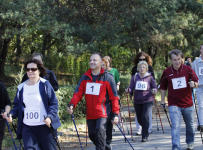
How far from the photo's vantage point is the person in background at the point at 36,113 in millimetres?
3787

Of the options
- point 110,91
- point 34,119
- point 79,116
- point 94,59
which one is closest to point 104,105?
point 110,91

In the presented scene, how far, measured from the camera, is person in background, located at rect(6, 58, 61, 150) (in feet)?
12.4

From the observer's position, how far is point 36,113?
379cm

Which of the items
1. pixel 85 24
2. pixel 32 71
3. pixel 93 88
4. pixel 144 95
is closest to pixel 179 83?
pixel 144 95

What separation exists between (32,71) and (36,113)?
1.93ft

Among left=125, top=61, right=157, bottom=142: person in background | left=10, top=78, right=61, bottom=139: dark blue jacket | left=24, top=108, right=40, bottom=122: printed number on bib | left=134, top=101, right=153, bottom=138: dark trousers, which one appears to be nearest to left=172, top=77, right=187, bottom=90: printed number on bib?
left=125, top=61, right=157, bottom=142: person in background

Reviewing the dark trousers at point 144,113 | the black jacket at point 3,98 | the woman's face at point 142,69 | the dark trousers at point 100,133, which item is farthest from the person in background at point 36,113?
the woman's face at point 142,69

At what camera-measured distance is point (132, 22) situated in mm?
11914

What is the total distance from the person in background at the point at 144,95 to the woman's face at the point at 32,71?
11.2ft

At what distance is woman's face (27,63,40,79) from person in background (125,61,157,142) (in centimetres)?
340

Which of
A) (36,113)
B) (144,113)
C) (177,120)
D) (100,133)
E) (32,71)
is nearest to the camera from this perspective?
(36,113)

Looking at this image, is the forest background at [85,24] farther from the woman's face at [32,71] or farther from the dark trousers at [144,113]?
the woman's face at [32,71]

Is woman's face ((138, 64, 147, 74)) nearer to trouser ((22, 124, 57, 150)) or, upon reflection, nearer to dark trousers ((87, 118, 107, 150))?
dark trousers ((87, 118, 107, 150))

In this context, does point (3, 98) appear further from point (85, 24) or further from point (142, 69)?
point (85, 24)
